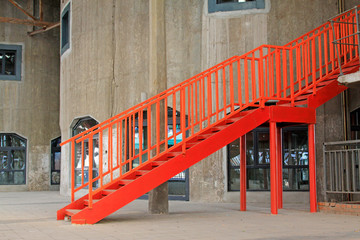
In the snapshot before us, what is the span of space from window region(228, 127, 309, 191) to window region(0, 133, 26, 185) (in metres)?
12.0

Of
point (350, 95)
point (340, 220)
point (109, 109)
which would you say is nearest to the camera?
point (340, 220)

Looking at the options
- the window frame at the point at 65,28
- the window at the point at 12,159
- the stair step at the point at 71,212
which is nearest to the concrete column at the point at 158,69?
the stair step at the point at 71,212

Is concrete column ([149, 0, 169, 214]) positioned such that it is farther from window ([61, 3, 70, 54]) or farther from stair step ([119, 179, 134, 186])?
window ([61, 3, 70, 54])

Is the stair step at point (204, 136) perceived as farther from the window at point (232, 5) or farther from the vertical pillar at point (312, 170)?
the window at point (232, 5)

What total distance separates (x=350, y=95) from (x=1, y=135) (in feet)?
49.5

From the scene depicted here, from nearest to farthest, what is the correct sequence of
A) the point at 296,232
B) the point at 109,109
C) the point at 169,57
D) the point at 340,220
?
the point at 296,232 → the point at 340,220 → the point at 169,57 → the point at 109,109

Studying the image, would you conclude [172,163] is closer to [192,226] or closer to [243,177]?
[192,226]

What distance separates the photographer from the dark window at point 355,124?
1296cm

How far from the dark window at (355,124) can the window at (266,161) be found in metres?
1.17

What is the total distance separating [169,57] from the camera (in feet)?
46.2

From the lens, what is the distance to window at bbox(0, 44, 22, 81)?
22109 millimetres

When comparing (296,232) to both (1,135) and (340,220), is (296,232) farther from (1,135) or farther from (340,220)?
(1,135)

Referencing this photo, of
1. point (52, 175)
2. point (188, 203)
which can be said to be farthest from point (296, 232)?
point (52, 175)

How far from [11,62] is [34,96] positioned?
1766mm
